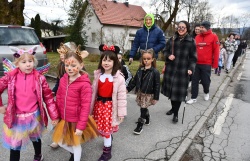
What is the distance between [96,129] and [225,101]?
483 centimetres

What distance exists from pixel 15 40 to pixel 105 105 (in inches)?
204

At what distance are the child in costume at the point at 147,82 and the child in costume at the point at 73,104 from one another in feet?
4.39

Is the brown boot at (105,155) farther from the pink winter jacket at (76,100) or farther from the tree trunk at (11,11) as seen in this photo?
the tree trunk at (11,11)

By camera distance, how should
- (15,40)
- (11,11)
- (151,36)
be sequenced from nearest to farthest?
(151,36) < (15,40) < (11,11)

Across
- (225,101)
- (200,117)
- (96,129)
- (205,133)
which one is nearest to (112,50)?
(96,129)

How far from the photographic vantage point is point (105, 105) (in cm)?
269

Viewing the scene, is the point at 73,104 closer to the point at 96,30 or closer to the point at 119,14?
the point at 96,30

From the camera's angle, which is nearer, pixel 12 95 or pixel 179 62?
pixel 12 95

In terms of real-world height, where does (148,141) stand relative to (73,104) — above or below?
below

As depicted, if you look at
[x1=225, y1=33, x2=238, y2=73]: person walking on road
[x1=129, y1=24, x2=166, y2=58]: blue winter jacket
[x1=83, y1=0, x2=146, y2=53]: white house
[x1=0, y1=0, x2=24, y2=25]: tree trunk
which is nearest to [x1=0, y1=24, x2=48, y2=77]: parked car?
[x1=0, y1=0, x2=24, y2=25]: tree trunk

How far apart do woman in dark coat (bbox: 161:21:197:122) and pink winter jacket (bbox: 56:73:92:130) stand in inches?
88.1

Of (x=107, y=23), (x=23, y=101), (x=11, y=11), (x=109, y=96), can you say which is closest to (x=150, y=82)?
(x=109, y=96)

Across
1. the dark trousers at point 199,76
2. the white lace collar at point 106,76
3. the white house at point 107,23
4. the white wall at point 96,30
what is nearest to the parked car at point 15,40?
the white lace collar at point 106,76

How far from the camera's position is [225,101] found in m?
6.08
